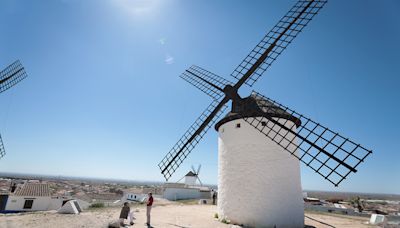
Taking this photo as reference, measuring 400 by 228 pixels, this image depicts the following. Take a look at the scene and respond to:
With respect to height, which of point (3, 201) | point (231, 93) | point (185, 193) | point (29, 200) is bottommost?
point (3, 201)

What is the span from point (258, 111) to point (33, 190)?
3499 cm

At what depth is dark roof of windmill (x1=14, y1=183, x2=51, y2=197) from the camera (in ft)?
104

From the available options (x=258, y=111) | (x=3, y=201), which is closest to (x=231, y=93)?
(x=258, y=111)

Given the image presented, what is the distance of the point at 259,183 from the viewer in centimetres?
1160

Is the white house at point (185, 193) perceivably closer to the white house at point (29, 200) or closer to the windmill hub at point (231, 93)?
the white house at point (29, 200)

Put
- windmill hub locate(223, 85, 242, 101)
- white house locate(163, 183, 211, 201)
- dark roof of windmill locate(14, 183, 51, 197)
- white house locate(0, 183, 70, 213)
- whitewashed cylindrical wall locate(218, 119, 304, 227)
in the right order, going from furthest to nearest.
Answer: white house locate(163, 183, 211, 201), dark roof of windmill locate(14, 183, 51, 197), white house locate(0, 183, 70, 213), windmill hub locate(223, 85, 242, 101), whitewashed cylindrical wall locate(218, 119, 304, 227)

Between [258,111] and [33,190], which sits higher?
[258,111]

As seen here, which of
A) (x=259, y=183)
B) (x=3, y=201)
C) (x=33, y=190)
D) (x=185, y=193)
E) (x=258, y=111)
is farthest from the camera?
(x=185, y=193)

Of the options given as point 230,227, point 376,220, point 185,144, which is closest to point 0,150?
point 185,144

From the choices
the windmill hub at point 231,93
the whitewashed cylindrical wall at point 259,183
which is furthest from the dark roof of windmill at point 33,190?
the windmill hub at point 231,93

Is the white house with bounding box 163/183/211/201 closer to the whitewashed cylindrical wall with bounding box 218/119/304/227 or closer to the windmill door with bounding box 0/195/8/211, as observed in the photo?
the windmill door with bounding box 0/195/8/211

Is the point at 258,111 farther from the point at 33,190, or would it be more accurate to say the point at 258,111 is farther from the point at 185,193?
the point at 33,190

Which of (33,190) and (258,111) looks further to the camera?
(33,190)

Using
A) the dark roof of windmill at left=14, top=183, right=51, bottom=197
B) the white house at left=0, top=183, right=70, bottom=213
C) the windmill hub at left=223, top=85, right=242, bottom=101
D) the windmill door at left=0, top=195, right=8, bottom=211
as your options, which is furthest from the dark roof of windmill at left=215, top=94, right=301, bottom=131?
the windmill door at left=0, top=195, right=8, bottom=211
